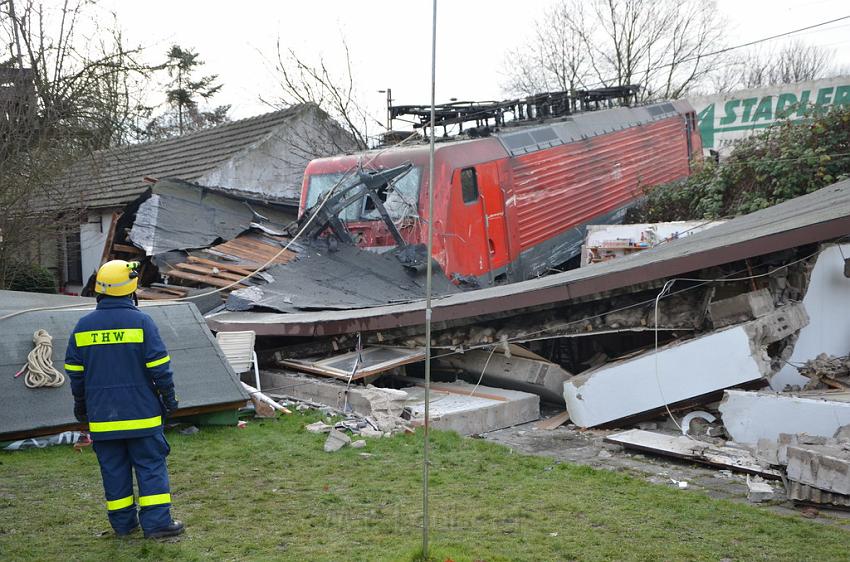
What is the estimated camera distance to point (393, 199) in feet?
40.5

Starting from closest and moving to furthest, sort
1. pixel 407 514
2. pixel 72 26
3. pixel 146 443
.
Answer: pixel 146 443 < pixel 407 514 < pixel 72 26

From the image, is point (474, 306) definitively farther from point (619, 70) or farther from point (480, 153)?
point (619, 70)

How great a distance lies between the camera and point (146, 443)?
4.72 m

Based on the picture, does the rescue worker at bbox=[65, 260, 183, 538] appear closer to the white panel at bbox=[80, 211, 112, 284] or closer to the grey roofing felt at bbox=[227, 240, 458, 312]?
the grey roofing felt at bbox=[227, 240, 458, 312]

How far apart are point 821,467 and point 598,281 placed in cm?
326

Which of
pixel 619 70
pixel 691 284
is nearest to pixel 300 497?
pixel 691 284

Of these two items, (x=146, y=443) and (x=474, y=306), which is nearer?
(x=146, y=443)

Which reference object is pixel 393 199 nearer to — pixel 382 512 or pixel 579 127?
pixel 579 127

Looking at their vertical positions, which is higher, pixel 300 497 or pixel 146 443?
pixel 146 443

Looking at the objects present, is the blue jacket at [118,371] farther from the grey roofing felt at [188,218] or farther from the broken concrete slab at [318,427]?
the grey roofing felt at [188,218]

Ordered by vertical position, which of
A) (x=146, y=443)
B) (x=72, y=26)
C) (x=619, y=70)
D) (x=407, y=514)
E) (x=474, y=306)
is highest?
(x=619, y=70)

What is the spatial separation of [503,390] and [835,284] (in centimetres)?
348

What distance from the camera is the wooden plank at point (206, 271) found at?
12.0m

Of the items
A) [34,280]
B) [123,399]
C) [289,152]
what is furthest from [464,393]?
[34,280]
